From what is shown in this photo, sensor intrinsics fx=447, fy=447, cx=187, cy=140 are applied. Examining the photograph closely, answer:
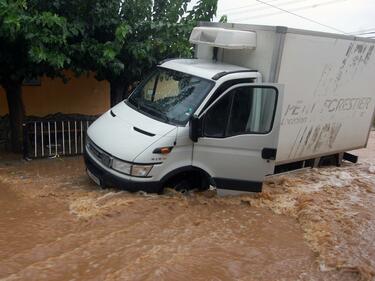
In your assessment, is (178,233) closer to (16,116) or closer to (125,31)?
(125,31)

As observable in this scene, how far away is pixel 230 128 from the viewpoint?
6309mm

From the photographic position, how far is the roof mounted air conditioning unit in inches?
261

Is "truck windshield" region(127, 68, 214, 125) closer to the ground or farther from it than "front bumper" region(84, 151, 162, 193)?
farther from it

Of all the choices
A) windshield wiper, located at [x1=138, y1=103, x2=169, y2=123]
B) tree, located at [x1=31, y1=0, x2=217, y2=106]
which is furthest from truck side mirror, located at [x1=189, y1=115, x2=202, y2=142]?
tree, located at [x1=31, y1=0, x2=217, y2=106]

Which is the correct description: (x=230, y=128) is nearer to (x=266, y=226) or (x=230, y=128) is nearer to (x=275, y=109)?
(x=275, y=109)

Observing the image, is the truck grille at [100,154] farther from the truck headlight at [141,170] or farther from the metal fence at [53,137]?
the metal fence at [53,137]

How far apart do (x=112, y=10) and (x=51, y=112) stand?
3924mm

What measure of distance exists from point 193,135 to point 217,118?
1.61 feet

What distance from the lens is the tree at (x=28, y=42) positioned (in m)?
6.66

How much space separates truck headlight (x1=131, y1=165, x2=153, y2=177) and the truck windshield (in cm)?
72

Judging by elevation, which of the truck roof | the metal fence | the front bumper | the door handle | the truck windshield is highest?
the truck roof

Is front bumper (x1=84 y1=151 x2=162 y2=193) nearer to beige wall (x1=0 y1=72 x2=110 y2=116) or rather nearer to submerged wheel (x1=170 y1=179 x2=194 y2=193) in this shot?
submerged wheel (x1=170 y1=179 x2=194 y2=193)

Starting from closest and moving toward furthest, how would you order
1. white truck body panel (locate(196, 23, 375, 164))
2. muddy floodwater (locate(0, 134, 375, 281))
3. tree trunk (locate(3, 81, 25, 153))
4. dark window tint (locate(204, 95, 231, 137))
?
muddy floodwater (locate(0, 134, 375, 281)) → dark window tint (locate(204, 95, 231, 137)) → white truck body panel (locate(196, 23, 375, 164)) → tree trunk (locate(3, 81, 25, 153))

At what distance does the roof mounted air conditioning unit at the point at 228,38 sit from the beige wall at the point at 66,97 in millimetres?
4493
